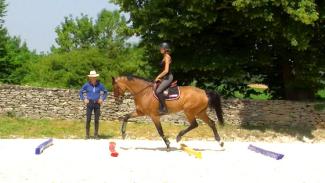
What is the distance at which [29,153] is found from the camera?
1266 cm

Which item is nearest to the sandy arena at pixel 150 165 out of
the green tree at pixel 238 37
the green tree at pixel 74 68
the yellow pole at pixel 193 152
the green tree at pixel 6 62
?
the yellow pole at pixel 193 152

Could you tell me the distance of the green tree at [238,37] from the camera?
1997cm

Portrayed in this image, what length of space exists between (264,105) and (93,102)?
342 inches

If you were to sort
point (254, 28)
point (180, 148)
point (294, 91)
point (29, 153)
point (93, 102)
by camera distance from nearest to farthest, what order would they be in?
1. point (29, 153)
2. point (180, 148)
3. point (93, 102)
4. point (254, 28)
5. point (294, 91)

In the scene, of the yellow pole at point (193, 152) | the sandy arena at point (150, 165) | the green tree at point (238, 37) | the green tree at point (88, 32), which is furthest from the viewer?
the green tree at point (88, 32)

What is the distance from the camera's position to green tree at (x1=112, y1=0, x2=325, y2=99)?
20.0 meters

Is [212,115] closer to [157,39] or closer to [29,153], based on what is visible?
[157,39]

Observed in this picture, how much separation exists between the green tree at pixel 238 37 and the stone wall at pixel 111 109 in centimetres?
118

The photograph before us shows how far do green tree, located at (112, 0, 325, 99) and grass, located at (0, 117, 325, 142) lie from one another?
2.40 meters

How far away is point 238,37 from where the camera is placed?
2423cm

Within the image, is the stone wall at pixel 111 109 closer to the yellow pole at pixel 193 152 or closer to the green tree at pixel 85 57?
the green tree at pixel 85 57

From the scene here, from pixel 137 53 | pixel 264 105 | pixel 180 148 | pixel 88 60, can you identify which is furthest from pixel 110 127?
pixel 137 53

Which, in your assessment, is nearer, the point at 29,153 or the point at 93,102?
the point at 29,153

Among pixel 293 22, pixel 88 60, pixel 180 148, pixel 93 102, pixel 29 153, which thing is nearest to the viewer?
pixel 29 153
